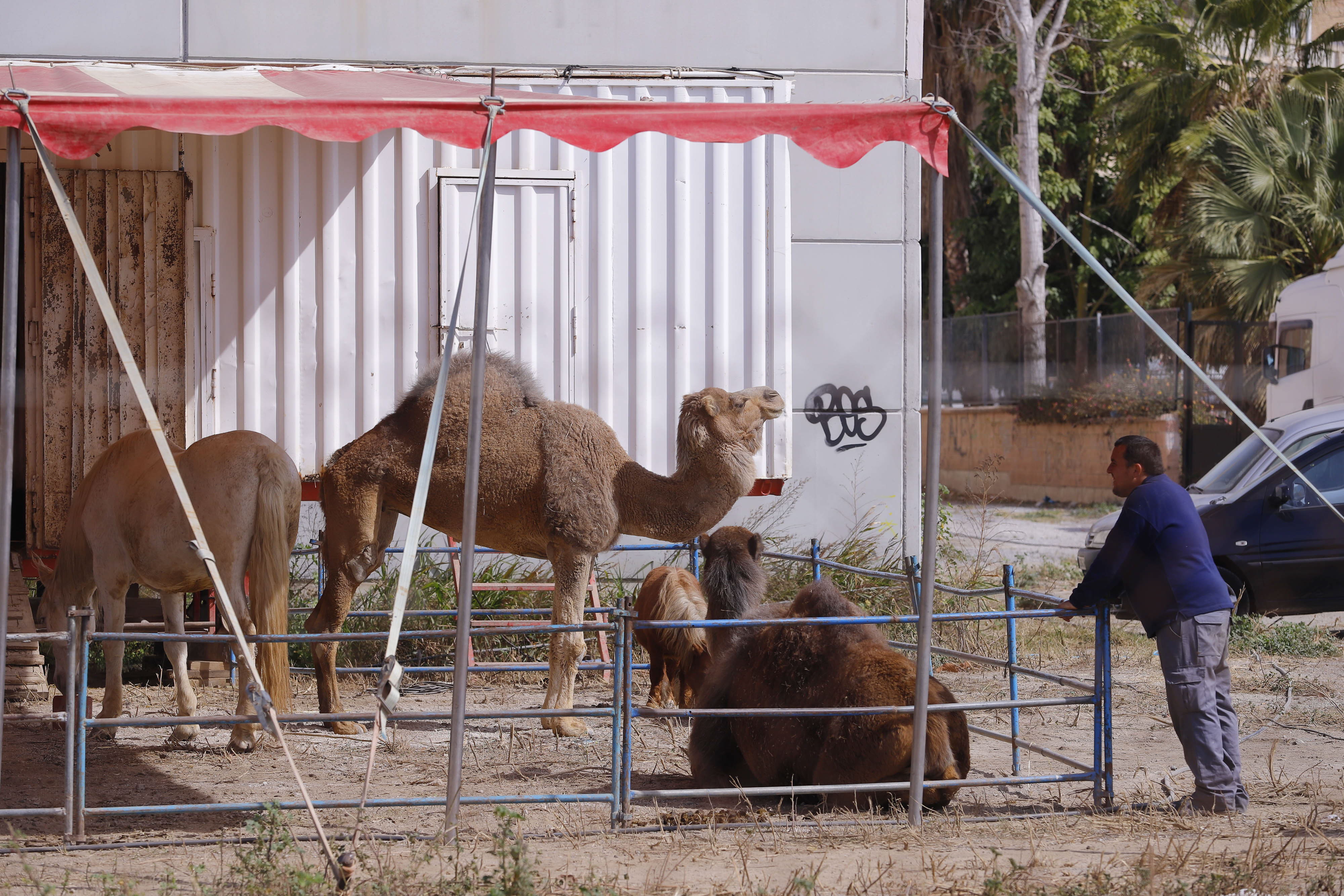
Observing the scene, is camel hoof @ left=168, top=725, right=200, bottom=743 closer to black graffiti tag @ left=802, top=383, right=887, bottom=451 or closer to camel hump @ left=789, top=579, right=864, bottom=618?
camel hump @ left=789, top=579, right=864, bottom=618

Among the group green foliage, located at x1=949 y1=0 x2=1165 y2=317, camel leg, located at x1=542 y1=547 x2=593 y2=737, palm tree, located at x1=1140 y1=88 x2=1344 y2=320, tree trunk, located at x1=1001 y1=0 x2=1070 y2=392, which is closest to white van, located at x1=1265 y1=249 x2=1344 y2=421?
palm tree, located at x1=1140 y1=88 x2=1344 y2=320

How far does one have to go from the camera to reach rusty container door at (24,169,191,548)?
9.29 metres

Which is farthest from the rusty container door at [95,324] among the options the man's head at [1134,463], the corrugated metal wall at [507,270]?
the man's head at [1134,463]

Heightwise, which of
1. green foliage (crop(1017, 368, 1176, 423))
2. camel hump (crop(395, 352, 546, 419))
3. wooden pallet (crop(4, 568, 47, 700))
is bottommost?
wooden pallet (crop(4, 568, 47, 700))

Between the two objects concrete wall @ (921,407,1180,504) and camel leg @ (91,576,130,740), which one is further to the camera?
concrete wall @ (921,407,1180,504)

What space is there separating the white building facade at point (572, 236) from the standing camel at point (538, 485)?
7.65 ft

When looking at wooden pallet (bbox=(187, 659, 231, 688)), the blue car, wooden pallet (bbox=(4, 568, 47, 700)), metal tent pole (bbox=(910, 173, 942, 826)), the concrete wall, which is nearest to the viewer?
metal tent pole (bbox=(910, 173, 942, 826))

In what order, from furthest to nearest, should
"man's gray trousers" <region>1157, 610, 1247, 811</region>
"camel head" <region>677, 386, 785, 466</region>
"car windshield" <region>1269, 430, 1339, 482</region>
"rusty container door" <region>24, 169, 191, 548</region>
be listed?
"car windshield" <region>1269, 430, 1339, 482</region>
"rusty container door" <region>24, 169, 191, 548</region>
"camel head" <region>677, 386, 785, 466</region>
"man's gray trousers" <region>1157, 610, 1247, 811</region>

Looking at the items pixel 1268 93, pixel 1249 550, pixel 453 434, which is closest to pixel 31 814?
pixel 453 434

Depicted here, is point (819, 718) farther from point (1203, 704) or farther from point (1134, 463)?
point (1134, 463)

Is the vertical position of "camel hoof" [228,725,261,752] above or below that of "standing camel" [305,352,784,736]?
below

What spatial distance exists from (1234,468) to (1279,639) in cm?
199

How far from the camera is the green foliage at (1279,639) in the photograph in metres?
10.3

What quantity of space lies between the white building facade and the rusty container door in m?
0.07
